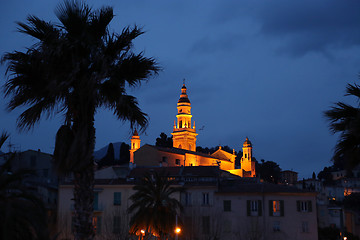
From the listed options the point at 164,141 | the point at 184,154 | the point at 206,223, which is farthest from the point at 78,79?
the point at 164,141

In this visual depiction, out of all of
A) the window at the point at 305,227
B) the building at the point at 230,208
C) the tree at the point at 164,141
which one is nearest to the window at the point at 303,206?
the building at the point at 230,208

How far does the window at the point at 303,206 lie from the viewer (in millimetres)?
50812

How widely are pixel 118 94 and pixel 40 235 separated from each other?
13.2 feet

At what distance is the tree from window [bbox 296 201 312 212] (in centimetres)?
11201

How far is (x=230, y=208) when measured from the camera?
52.3 meters

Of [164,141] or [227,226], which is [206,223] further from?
[164,141]

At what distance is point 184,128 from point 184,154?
83.7ft

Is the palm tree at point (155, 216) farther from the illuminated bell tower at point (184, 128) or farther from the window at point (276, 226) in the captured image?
the illuminated bell tower at point (184, 128)

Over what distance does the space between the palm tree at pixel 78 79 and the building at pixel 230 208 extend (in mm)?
34924

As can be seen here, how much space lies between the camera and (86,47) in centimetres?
1297

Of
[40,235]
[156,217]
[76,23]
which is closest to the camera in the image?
[40,235]

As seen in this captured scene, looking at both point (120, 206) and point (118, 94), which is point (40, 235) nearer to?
point (118, 94)

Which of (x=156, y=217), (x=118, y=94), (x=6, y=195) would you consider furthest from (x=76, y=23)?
(x=156, y=217)

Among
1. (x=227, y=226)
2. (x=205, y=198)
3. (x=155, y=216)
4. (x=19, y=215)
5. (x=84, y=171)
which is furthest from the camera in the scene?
(x=205, y=198)
